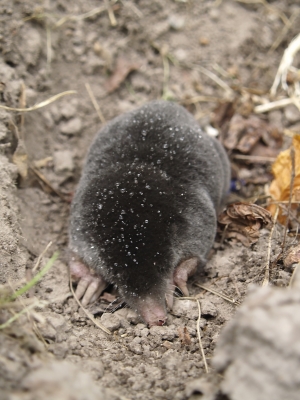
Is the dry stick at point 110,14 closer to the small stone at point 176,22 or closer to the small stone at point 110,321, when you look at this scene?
the small stone at point 176,22

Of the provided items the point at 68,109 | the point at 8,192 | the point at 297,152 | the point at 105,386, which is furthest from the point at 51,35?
the point at 105,386

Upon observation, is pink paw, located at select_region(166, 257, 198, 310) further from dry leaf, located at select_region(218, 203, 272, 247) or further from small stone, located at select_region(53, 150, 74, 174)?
small stone, located at select_region(53, 150, 74, 174)

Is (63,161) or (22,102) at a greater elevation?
(22,102)

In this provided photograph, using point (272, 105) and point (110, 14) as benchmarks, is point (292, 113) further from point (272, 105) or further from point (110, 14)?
point (110, 14)

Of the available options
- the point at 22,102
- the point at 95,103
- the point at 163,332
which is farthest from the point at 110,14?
the point at 163,332

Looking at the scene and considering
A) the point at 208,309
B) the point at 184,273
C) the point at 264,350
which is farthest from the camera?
the point at 184,273

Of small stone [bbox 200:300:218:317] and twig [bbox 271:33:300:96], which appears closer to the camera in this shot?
small stone [bbox 200:300:218:317]

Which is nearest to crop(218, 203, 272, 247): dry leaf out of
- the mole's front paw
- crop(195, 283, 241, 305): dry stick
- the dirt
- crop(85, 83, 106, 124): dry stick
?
the dirt
